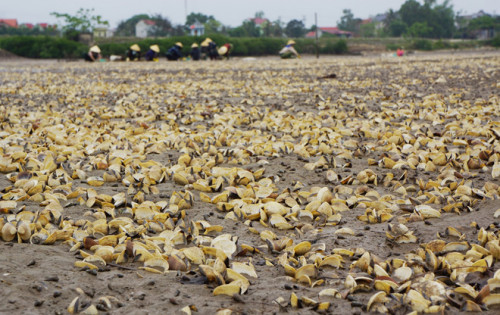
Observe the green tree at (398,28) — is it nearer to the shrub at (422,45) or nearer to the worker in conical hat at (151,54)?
the shrub at (422,45)

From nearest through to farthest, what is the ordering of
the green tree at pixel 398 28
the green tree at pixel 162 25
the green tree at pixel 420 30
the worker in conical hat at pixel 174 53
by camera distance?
the worker in conical hat at pixel 174 53
the green tree at pixel 162 25
the green tree at pixel 420 30
the green tree at pixel 398 28

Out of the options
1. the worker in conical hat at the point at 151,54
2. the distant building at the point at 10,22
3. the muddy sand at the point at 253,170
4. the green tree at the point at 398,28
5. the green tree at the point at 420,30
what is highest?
the distant building at the point at 10,22

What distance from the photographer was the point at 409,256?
2084 millimetres

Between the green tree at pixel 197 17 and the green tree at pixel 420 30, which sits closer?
the green tree at pixel 420 30

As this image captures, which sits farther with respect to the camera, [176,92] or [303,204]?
[176,92]

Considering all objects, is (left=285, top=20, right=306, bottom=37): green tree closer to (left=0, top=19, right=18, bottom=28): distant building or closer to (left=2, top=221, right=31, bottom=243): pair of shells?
(left=0, top=19, right=18, bottom=28): distant building

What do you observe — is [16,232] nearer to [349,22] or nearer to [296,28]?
[296,28]

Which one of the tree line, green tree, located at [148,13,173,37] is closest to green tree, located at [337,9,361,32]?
the tree line

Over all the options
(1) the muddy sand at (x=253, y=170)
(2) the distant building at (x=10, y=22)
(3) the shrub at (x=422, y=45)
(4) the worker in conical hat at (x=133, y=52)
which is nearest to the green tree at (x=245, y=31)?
(3) the shrub at (x=422, y=45)

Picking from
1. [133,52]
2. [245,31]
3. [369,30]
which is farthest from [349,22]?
[133,52]

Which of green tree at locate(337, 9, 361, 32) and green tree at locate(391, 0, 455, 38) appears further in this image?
green tree at locate(337, 9, 361, 32)

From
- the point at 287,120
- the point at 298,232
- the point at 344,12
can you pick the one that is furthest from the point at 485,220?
the point at 344,12

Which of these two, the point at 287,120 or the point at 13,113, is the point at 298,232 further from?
the point at 13,113

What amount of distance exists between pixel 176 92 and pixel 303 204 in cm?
618
